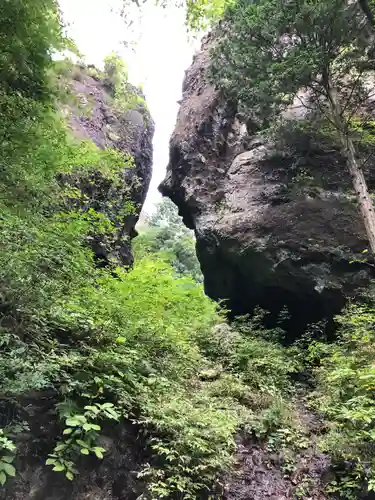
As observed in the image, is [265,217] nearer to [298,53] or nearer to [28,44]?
[298,53]

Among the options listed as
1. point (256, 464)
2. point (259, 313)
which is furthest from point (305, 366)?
point (256, 464)

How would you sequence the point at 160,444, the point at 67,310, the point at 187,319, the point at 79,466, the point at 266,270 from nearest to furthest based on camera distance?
the point at 79,466
the point at 160,444
the point at 67,310
the point at 187,319
the point at 266,270

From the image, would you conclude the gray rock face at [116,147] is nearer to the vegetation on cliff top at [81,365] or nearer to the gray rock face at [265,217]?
the gray rock face at [265,217]

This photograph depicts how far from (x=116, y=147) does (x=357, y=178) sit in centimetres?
978

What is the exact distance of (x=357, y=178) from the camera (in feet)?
25.1

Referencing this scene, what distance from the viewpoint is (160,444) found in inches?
171

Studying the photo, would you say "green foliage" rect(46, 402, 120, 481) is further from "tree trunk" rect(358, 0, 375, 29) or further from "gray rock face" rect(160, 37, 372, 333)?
"tree trunk" rect(358, 0, 375, 29)

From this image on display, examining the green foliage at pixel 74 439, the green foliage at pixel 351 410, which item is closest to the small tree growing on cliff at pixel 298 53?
the green foliage at pixel 351 410

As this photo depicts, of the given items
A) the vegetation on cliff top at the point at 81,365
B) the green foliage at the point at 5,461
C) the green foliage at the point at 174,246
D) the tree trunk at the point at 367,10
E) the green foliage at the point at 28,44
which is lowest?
the green foliage at the point at 5,461

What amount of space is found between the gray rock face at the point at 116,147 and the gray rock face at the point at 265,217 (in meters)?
2.30

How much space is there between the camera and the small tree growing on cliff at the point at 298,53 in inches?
296

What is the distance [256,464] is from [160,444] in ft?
5.98

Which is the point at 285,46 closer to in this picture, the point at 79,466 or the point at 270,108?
the point at 270,108

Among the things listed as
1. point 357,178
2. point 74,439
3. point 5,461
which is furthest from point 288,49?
point 5,461
